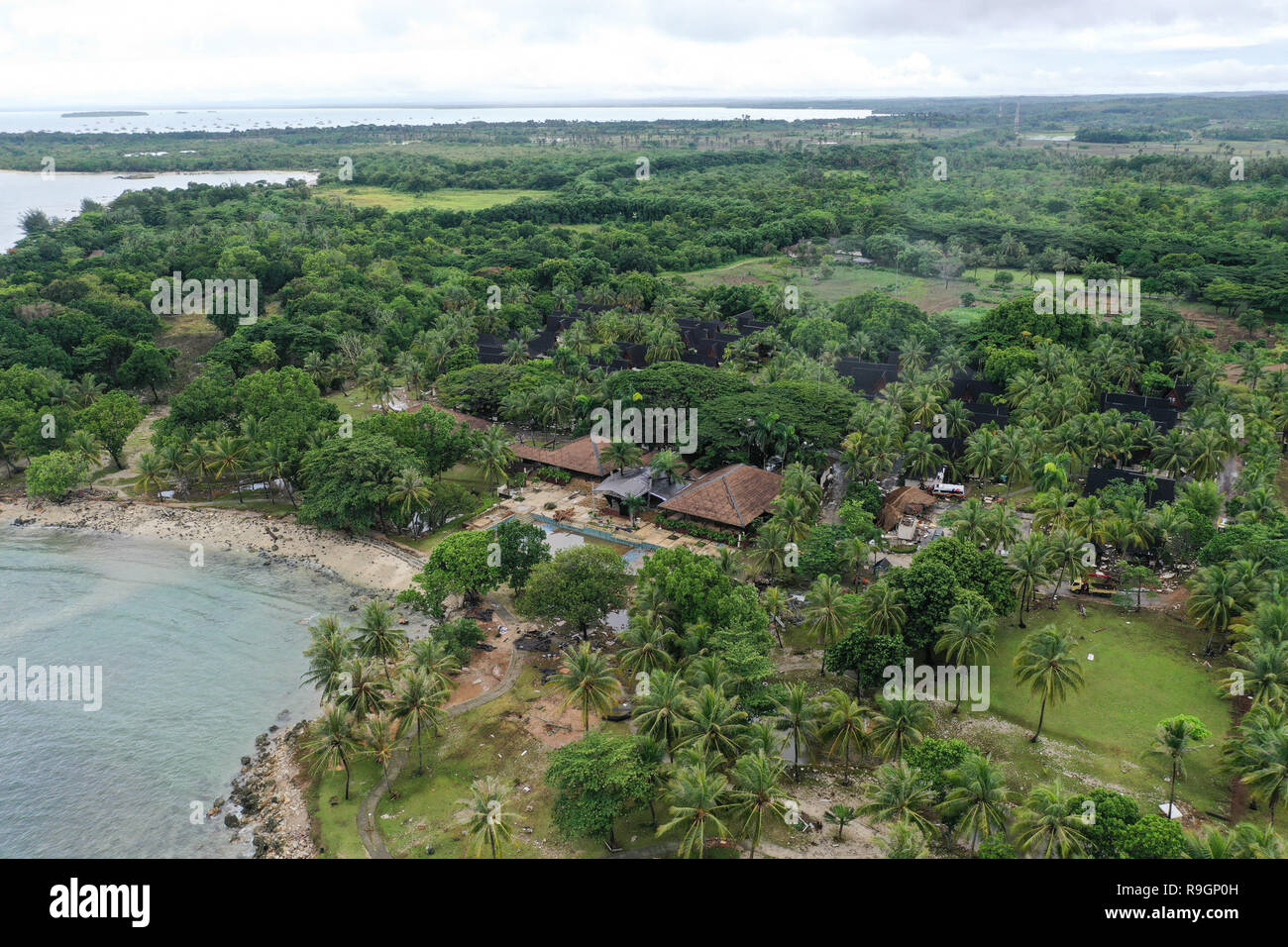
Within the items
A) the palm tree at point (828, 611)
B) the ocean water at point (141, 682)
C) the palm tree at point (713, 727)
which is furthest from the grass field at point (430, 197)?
the palm tree at point (713, 727)

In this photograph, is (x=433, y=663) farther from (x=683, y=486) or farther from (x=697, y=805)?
(x=683, y=486)

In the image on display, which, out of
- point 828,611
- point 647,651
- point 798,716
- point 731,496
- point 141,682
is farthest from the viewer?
point 731,496

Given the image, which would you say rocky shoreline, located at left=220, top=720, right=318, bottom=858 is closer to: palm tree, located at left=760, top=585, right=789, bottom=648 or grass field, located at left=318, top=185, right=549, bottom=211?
palm tree, located at left=760, top=585, right=789, bottom=648

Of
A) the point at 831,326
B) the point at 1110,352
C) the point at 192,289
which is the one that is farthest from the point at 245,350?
the point at 1110,352

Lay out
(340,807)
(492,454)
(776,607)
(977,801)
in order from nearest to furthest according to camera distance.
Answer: (977,801) < (340,807) < (776,607) < (492,454)

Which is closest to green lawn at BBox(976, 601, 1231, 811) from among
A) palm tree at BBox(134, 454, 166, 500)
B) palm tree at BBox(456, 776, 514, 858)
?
palm tree at BBox(456, 776, 514, 858)

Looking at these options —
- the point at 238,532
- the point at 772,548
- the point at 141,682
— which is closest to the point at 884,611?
the point at 772,548
